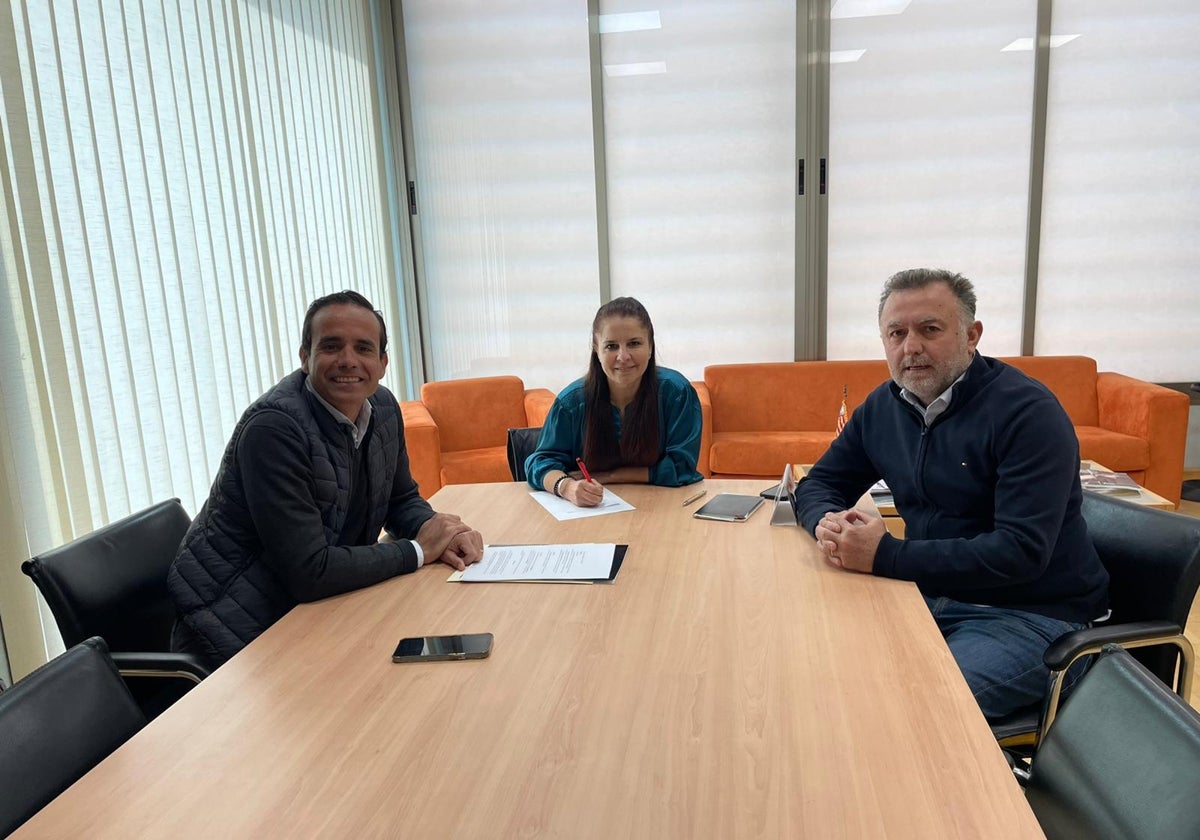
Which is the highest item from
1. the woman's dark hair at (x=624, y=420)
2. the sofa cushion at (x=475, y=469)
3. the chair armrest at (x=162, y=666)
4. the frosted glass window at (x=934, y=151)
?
the frosted glass window at (x=934, y=151)

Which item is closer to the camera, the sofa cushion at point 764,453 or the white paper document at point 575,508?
the white paper document at point 575,508

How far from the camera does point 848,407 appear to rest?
4.41 metres

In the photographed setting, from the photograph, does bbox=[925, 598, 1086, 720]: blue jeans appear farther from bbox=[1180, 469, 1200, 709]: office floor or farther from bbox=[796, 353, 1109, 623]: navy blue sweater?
bbox=[1180, 469, 1200, 709]: office floor

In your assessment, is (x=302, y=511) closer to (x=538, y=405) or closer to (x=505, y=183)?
(x=538, y=405)

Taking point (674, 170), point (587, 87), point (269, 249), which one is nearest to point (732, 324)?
point (674, 170)

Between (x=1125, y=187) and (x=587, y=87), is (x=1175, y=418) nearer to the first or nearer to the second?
(x=1125, y=187)

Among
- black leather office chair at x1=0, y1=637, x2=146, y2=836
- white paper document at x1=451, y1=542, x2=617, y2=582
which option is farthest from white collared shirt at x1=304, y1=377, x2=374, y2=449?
black leather office chair at x1=0, y1=637, x2=146, y2=836

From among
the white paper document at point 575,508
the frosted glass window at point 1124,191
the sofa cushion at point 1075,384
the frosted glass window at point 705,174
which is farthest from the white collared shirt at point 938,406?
the frosted glass window at point 1124,191

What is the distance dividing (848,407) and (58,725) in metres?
4.01

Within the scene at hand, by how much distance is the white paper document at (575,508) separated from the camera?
2025 millimetres

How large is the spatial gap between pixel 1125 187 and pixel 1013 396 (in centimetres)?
387

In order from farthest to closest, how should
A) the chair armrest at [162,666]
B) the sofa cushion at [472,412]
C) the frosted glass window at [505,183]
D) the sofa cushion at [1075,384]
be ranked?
the frosted glass window at [505,183] < the sofa cushion at [472,412] < the sofa cushion at [1075,384] < the chair armrest at [162,666]

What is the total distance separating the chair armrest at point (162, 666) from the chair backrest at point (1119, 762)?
4.82ft

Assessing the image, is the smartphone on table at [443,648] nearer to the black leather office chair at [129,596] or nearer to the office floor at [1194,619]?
the black leather office chair at [129,596]
